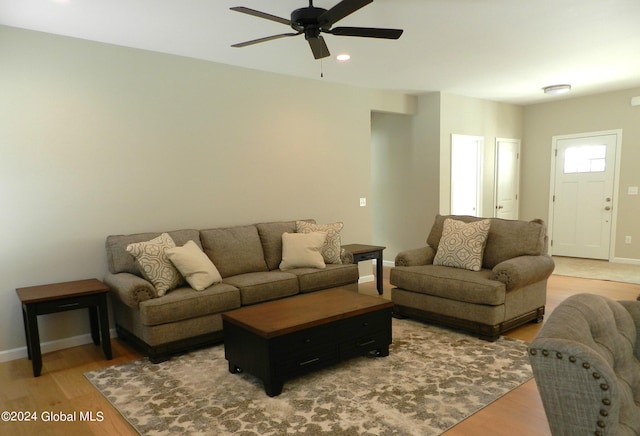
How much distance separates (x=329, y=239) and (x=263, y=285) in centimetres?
107

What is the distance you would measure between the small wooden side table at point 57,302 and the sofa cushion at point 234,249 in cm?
101

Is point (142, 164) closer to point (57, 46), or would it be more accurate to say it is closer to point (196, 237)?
point (196, 237)

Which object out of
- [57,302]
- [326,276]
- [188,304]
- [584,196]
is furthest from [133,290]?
[584,196]

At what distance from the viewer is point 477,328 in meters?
3.57

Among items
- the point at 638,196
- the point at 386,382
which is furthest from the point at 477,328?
the point at 638,196

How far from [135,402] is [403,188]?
4.97 metres

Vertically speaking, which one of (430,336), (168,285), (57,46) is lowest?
(430,336)

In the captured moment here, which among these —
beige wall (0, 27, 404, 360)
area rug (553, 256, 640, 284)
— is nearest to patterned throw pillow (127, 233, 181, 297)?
beige wall (0, 27, 404, 360)

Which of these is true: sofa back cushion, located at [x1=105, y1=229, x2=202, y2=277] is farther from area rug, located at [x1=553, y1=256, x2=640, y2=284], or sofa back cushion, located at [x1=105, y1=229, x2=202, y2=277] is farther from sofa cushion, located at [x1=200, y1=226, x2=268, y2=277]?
area rug, located at [x1=553, y1=256, x2=640, y2=284]

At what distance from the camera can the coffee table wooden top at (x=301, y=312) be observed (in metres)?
2.70

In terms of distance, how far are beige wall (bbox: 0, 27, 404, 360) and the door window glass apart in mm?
4507

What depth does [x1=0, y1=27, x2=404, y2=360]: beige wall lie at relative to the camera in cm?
334

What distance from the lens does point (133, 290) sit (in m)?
3.17

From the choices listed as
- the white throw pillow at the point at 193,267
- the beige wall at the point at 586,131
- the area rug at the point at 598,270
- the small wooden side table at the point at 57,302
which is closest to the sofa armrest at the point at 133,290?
the small wooden side table at the point at 57,302
